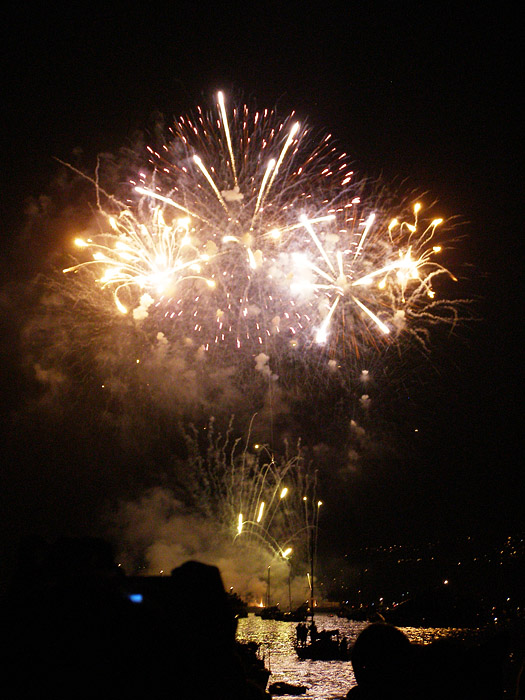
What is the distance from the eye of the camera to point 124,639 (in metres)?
1.87

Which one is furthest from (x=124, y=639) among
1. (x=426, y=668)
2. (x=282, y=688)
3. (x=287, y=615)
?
(x=287, y=615)

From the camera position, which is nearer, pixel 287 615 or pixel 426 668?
pixel 426 668

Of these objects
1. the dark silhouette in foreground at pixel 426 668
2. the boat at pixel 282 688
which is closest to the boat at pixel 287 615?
the boat at pixel 282 688

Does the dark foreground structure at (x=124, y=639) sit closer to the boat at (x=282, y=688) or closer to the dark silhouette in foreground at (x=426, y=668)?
the dark silhouette in foreground at (x=426, y=668)

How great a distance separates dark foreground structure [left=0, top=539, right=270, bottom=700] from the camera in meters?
1.81

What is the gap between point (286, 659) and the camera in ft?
139

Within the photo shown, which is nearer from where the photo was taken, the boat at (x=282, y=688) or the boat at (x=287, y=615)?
the boat at (x=282, y=688)

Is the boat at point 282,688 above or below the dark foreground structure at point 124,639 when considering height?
below

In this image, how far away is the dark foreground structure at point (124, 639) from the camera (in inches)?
71.4

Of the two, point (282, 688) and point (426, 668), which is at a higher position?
point (426, 668)

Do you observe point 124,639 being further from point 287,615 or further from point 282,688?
point 287,615

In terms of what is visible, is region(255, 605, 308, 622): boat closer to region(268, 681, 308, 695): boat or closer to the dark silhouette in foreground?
region(268, 681, 308, 695): boat

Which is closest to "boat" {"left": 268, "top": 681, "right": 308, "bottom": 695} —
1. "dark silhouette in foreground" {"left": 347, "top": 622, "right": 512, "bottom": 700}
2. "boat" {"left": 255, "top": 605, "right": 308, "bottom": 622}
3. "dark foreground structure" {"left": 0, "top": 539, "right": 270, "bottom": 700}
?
"dark silhouette in foreground" {"left": 347, "top": 622, "right": 512, "bottom": 700}

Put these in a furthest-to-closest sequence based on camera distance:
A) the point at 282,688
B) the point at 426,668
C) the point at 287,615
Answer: the point at 287,615, the point at 282,688, the point at 426,668
